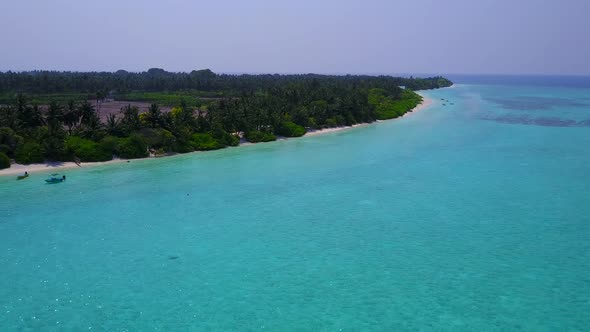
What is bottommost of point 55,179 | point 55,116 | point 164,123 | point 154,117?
point 55,179

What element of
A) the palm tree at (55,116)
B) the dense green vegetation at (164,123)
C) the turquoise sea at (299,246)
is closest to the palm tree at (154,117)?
the dense green vegetation at (164,123)

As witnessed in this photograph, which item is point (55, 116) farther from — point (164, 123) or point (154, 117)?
point (164, 123)

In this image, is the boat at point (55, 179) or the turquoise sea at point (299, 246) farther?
the boat at point (55, 179)

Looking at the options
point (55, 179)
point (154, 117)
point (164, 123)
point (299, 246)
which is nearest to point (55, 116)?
point (154, 117)

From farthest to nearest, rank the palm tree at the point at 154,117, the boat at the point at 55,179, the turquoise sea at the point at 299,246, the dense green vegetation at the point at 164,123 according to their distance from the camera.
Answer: the palm tree at the point at 154,117 < the dense green vegetation at the point at 164,123 < the boat at the point at 55,179 < the turquoise sea at the point at 299,246

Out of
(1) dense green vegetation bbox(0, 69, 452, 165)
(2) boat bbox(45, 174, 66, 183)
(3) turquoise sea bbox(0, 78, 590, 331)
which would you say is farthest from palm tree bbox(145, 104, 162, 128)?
(2) boat bbox(45, 174, 66, 183)

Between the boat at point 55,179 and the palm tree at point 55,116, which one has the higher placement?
the palm tree at point 55,116

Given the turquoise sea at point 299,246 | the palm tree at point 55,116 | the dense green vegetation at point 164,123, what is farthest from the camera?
the palm tree at point 55,116

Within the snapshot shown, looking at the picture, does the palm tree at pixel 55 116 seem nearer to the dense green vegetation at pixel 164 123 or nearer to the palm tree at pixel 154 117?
the dense green vegetation at pixel 164 123

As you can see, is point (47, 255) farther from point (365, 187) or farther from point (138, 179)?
point (365, 187)
